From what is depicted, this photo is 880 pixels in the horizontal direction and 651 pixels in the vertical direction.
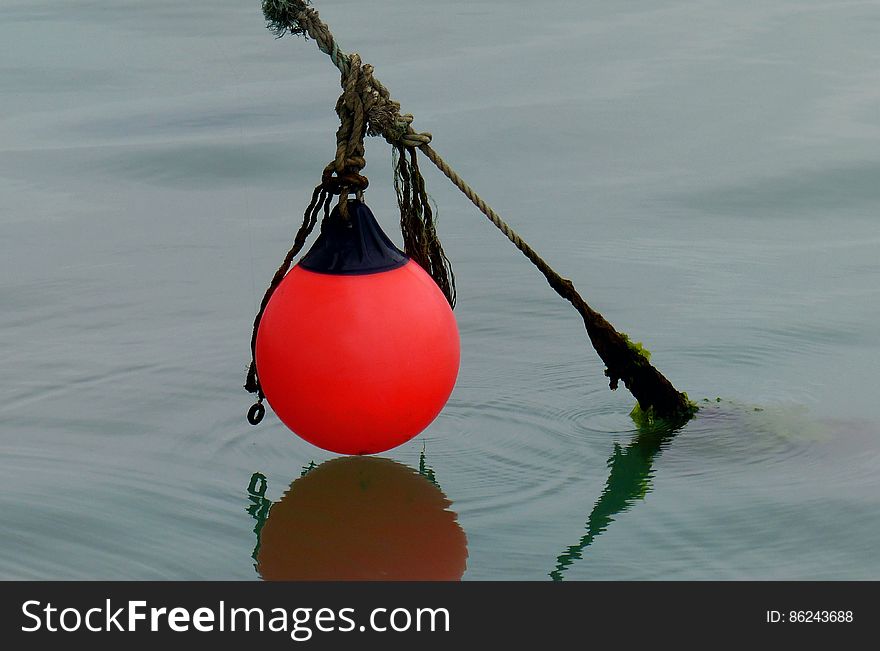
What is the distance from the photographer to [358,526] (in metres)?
3.58

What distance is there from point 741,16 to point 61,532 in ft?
23.7

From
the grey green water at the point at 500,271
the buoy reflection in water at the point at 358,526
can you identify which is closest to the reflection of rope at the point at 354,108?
the buoy reflection in water at the point at 358,526

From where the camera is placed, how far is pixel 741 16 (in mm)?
9500

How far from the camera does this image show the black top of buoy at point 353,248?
3338mm

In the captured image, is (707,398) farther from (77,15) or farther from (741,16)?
(77,15)

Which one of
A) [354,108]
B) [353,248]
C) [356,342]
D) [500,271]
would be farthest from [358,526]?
[500,271]

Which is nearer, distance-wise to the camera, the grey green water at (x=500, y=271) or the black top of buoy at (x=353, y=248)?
the black top of buoy at (x=353, y=248)

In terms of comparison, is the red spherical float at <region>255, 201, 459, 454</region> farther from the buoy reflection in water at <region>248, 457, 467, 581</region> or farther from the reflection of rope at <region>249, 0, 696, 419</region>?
the buoy reflection in water at <region>248, 457, 467, 581</region>

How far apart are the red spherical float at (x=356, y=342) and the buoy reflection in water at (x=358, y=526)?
0.26 meters

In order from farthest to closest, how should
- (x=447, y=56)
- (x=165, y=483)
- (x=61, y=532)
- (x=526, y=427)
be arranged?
(x=447, y=56), (x=526, y=427), (x=165, y=483), (x=61, y=532)

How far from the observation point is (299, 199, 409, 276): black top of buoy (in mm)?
3338

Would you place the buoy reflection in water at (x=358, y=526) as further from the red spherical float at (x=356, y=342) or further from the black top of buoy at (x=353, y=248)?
the black top of buoy at (x=353, y=248)

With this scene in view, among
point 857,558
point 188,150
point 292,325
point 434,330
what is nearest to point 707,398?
point 857,558

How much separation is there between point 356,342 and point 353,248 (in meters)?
0.25
